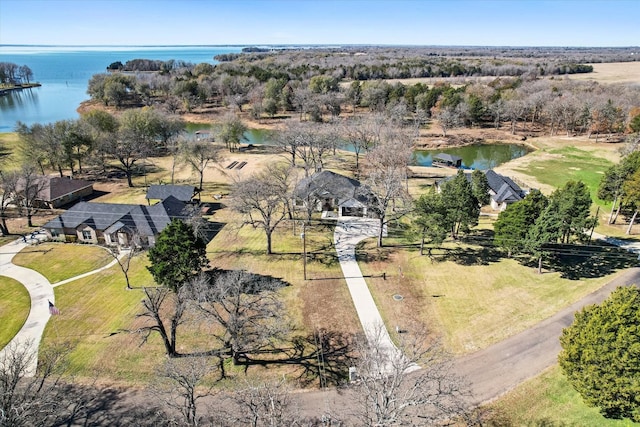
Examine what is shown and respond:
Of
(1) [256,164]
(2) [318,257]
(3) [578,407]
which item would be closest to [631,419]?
(3) [578,407]

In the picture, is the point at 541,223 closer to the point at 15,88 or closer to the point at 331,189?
the point at 331,189

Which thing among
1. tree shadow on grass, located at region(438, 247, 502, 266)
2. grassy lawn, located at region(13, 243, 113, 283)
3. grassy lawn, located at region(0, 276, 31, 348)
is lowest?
grassy lawn, located at region(0, 276, 31, 348)

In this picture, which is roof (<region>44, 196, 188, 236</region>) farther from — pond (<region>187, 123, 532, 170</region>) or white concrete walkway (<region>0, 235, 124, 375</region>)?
pond (<region>187, 123, 532, 170</region>)

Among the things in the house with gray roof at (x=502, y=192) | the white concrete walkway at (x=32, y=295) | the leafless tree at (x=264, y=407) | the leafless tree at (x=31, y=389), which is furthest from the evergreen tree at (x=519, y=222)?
the white concrete walkway at (x=32, y=295)

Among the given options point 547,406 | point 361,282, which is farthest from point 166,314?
point 547,406

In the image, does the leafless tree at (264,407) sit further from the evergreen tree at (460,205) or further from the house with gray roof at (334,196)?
the house with gray roof at (334,196)

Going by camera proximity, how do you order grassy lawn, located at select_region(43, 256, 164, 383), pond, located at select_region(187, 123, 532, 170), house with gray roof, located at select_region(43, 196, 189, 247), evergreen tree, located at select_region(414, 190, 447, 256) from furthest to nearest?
pond, located at select_region(187, 123, 532, 170) → house with gray roof, located at select_region(43, 196, 189, 247) → evergreen tree, located at select_region(414, 190, 447, 256) → grassy lawn, located at select_region(43, 256, 164, 383)

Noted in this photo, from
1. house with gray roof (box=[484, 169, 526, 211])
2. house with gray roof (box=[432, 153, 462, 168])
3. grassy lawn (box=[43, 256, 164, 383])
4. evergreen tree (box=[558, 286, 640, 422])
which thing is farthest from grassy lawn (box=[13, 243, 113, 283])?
house with gray roof (box=[432, 153, 462, 168])
